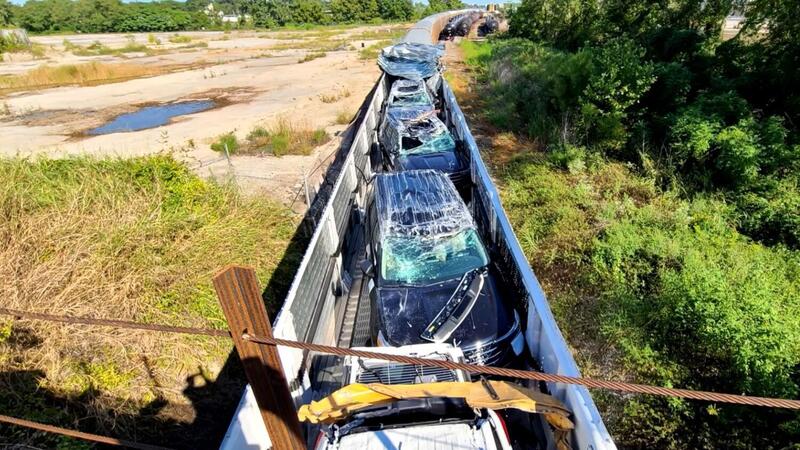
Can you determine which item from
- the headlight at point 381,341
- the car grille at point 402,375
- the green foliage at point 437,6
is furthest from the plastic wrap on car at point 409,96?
the green foliage at point 437,6

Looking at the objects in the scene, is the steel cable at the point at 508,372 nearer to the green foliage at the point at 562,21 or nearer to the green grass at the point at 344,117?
the green grass at the point at 344,117

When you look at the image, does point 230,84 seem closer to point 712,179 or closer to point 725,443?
point 712,179

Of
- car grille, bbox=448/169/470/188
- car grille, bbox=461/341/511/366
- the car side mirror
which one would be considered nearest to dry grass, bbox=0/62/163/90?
car grille, bbox=448/169/470/188

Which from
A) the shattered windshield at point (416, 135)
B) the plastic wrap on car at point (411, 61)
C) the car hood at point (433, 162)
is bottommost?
the car hood at point (433, 162)

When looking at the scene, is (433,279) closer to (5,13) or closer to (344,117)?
(344,117)

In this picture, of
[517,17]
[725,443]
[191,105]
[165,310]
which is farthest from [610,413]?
[517,17]

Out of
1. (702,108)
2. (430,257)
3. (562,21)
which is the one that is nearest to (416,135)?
(430,257)

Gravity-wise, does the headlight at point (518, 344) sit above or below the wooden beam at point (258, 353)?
below
